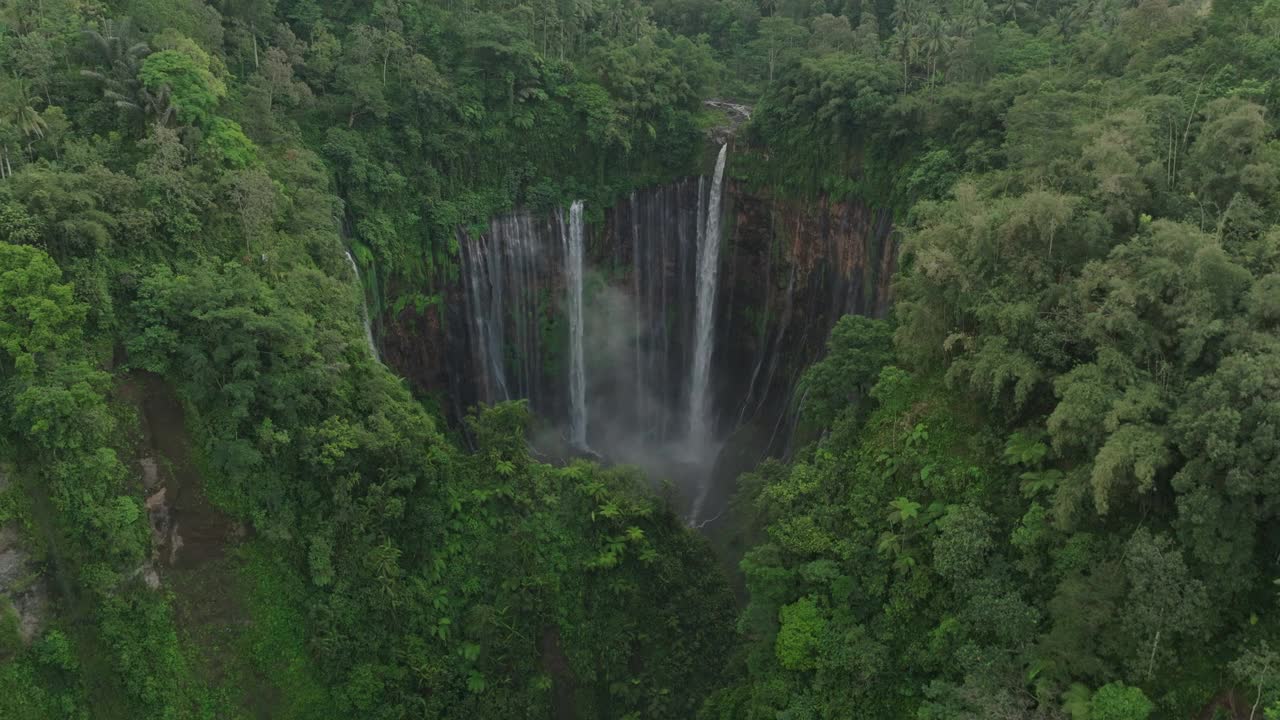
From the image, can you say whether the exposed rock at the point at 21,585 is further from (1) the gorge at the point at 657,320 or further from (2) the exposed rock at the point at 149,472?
(1) the gorge at the point at 657,320

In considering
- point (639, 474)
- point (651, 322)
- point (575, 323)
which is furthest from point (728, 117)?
point (639, 474)

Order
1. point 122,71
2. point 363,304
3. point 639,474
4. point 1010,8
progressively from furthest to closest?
point 1010,8 → point 363,304 → point 639,474 → point 122,71

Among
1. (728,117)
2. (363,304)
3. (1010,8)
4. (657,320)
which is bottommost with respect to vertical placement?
(657,320)

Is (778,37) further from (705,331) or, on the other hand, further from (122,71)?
(122,71)

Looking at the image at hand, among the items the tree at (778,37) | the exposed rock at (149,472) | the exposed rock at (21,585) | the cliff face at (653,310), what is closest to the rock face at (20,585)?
A: the exposed rock at (21,585)

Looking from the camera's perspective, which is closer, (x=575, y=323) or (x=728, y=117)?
(x=575, y=323)

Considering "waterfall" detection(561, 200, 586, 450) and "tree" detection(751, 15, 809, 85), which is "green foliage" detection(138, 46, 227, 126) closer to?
"waterfall" detection(561, 200, 586, 450)

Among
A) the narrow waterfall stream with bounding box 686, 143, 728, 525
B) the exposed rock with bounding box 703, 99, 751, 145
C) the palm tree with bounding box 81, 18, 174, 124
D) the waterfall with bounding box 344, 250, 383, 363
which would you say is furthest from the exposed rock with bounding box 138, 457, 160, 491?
the exposed rock with bounding box 703, 99, 751, 145

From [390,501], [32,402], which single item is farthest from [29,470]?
[390,501]
